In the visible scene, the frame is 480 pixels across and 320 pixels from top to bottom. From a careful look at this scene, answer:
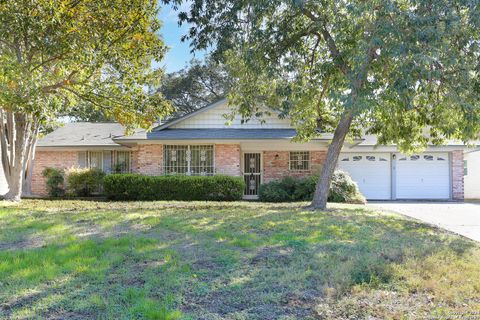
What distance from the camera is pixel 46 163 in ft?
58.6

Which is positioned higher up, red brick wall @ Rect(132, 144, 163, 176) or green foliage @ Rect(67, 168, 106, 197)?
red brick wall @ Rect(132, 144, 163, 176)

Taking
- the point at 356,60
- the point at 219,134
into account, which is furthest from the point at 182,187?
the point at 356,60

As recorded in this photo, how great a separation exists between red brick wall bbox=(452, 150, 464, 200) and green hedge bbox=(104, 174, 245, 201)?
410 inches

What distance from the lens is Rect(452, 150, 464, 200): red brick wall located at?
56.4 feet

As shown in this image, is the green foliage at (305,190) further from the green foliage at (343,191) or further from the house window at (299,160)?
the house window at (299,160)

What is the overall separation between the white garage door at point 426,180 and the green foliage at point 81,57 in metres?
11.9

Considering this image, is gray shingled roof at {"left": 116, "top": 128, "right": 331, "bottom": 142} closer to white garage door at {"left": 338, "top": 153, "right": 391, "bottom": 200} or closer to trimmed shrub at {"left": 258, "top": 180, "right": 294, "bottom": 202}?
trimmed shrub at {"left": 258, "top": 180, "right": 294, "bottom": 202}

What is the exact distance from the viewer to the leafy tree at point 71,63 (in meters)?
9.09

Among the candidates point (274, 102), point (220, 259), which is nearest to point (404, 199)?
point (274, 102)

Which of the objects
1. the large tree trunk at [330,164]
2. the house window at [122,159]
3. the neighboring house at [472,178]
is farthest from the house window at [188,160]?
the neighboring house at [472,178]

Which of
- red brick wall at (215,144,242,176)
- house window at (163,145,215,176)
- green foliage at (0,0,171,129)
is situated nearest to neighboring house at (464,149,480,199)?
red brick wall at (215,144,242,176)

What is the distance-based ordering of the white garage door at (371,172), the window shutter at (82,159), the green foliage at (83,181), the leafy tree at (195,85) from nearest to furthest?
the green foliage at (83,181)
the white garage door at (371,172)
the window shutter at (82,159)
the leafy tree at (195,85)

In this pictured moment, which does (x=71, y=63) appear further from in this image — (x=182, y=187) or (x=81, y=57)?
(x=182, y=187)

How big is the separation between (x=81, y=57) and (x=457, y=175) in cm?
1692
